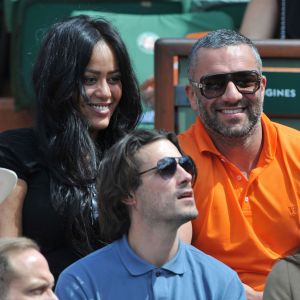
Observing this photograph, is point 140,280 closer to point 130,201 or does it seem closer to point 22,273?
point 130,201

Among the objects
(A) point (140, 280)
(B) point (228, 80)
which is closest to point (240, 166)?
(B) point (228, 80)

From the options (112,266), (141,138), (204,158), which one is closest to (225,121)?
(204,158)

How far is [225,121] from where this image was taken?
3791mm

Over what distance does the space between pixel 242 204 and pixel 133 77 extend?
0.65 metres

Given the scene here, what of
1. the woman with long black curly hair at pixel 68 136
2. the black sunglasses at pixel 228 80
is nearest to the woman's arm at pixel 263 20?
the black sunglasses at pixel 228 80

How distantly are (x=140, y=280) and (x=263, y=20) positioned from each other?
7.68 feet

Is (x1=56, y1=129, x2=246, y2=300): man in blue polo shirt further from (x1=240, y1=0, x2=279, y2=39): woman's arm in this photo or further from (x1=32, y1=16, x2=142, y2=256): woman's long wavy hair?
(x1=240, y1=0, x2=279, y2=39): woman's arm

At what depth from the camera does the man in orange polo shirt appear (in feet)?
12.2

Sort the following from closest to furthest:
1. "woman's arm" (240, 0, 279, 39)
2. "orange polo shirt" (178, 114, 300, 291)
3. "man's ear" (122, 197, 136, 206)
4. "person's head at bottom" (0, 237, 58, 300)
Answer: "person's head at bottom" (0, 237, 58, 300), "man's ear" (122, 197, 136, 206), "orange polo shirt" (178, 114, 300, 291), "woman's arm" (240, 0, 279, 39)

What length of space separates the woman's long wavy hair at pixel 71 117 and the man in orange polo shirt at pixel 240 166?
325mm

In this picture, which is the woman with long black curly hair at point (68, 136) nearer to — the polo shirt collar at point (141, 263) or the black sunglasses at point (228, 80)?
the black sunglasses at point (228, 80)

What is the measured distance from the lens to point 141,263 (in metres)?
3.11

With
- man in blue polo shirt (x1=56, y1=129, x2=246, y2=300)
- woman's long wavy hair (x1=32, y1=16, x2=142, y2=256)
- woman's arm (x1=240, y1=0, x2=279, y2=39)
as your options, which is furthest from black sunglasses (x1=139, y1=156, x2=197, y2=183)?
woman's arm (x1=240, y1=0, x2=279, y2=39)

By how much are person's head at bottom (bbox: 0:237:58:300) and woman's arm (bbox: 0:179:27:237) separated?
711mm
